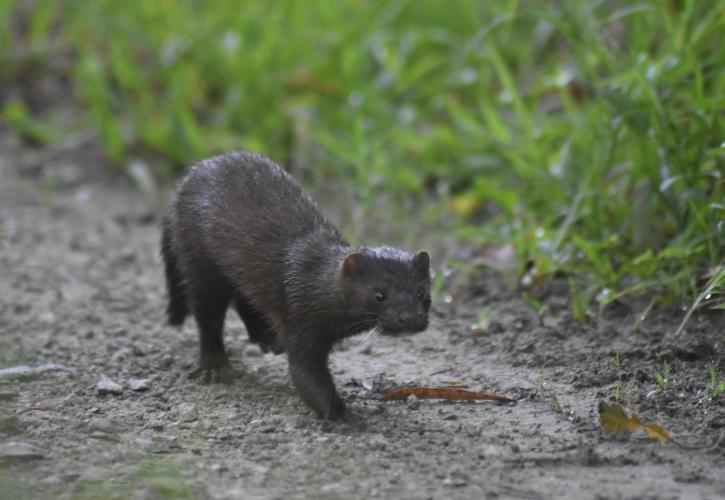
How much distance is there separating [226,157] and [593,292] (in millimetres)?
1908

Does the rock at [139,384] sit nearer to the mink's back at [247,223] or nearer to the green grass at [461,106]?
the mink's back at [247,223]

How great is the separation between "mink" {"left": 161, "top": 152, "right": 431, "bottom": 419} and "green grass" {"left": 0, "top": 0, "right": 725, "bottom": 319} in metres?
1.32

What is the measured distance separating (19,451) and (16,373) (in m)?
1.06

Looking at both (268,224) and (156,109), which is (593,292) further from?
(156,109)

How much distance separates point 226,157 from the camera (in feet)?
17.8

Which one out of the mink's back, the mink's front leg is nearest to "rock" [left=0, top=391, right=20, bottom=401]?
the mink's back

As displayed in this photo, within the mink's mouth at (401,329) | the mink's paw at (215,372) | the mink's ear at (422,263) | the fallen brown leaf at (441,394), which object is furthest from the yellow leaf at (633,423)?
the mink's paw at (215,372)

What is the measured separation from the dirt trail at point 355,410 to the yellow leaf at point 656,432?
0.12 feet

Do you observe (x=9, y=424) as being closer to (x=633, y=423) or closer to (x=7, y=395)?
(x=7, y=395)

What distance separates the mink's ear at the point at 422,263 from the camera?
473 centimetres

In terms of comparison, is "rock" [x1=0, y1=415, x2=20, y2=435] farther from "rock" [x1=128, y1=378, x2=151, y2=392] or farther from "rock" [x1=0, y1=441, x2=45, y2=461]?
"rock" [x1=128, y1=378, x2=151, y2=392]

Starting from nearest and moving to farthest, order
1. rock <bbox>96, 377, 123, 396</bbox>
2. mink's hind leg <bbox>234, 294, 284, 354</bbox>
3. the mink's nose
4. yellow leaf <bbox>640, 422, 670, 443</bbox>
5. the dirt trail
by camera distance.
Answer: the dirt trail < yellow leaf <bbox>640, 422, 670, 443</bbox> < the mink's nose < rock <bbox>96, 377, 123, 396</bbox> < mink's hind leg <bbox>234, 294, 284, 354</bbox>

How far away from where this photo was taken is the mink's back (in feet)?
16.4

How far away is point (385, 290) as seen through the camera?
4641 millimetres
